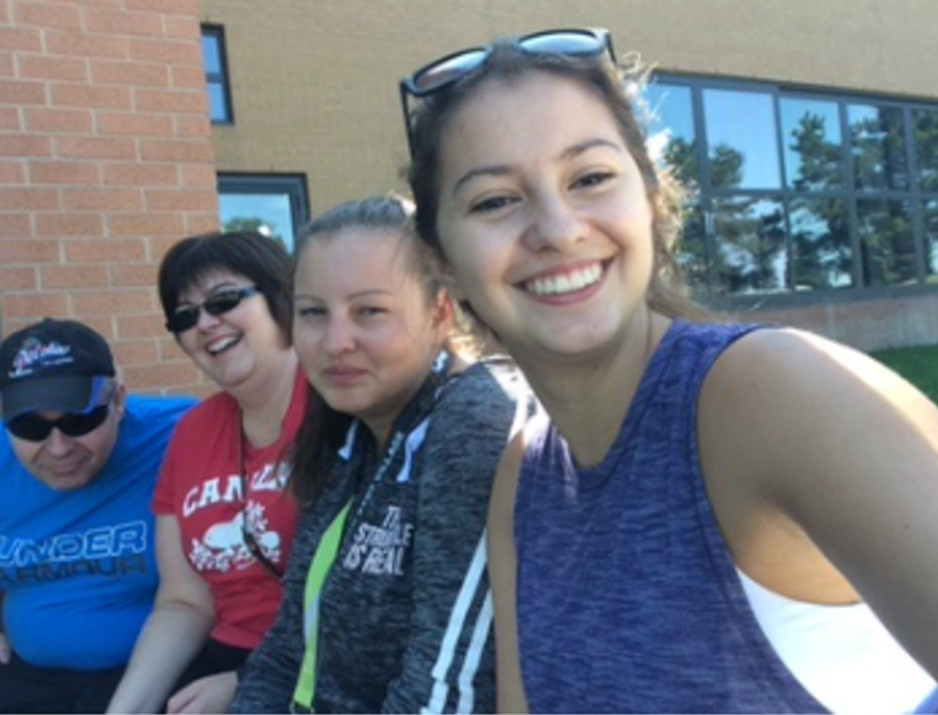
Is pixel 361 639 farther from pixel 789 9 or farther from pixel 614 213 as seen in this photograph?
pixel 789 9

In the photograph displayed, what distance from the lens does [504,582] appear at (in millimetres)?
1579

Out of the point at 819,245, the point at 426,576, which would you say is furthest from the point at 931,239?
the point at 426,576

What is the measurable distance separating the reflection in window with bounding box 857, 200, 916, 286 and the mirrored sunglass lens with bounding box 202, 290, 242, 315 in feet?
41.5

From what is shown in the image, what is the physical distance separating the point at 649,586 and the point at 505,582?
378mm

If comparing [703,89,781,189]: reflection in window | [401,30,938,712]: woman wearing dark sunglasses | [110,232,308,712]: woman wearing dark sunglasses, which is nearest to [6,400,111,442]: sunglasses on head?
[110,232,308,712]: woman wearing dark sunglasses

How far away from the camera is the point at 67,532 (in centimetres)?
280

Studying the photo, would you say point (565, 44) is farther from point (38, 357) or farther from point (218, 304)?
point (38, 357)

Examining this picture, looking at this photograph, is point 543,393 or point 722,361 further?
point 543,393

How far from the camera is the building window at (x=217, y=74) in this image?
8.28m

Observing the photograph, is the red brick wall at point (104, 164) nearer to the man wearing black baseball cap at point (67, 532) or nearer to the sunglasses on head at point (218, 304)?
the man wearing black baseball cap at point (67, 532)

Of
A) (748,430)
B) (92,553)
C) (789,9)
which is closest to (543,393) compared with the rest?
(748,430)

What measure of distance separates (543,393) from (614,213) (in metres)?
0.32

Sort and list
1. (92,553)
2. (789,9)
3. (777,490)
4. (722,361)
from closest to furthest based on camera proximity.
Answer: (777,490)
(722,361)
(92,553)
(789,9)

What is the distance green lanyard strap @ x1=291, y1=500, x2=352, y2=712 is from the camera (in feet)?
6.51
